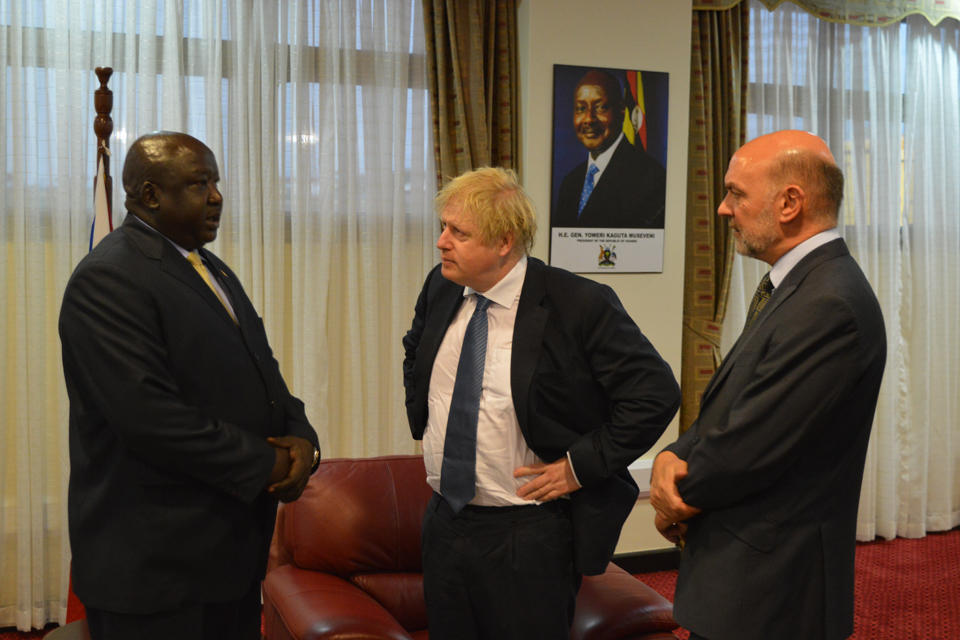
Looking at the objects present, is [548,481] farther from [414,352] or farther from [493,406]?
[414,352]

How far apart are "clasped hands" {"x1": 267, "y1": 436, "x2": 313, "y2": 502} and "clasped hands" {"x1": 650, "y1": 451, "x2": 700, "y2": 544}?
0.75 meters

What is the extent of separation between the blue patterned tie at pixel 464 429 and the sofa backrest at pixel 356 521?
0.60 metres

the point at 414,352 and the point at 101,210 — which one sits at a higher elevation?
the point at 101,210

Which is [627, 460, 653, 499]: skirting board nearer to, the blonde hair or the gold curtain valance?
the blonde hair

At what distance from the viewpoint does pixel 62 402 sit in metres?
2.90

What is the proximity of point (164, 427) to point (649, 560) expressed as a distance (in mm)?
2664

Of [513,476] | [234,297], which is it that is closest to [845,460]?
[513,476]

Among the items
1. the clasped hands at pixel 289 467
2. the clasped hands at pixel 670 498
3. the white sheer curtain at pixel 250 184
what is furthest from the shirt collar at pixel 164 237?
the white sheer curtain at pixel 250 184

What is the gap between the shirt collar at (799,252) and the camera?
1.47 meters

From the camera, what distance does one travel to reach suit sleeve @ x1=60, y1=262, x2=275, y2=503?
1.41 meters

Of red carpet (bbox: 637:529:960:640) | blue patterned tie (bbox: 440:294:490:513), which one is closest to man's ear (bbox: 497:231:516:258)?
blue patterned tie (bbox: 440:294:490:513)

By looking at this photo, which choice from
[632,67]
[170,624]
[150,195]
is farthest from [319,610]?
[632,67]

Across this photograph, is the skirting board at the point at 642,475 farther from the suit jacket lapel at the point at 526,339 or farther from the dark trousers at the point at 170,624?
the dark trousers at the point at 170,624

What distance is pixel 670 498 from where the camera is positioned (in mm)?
1483
